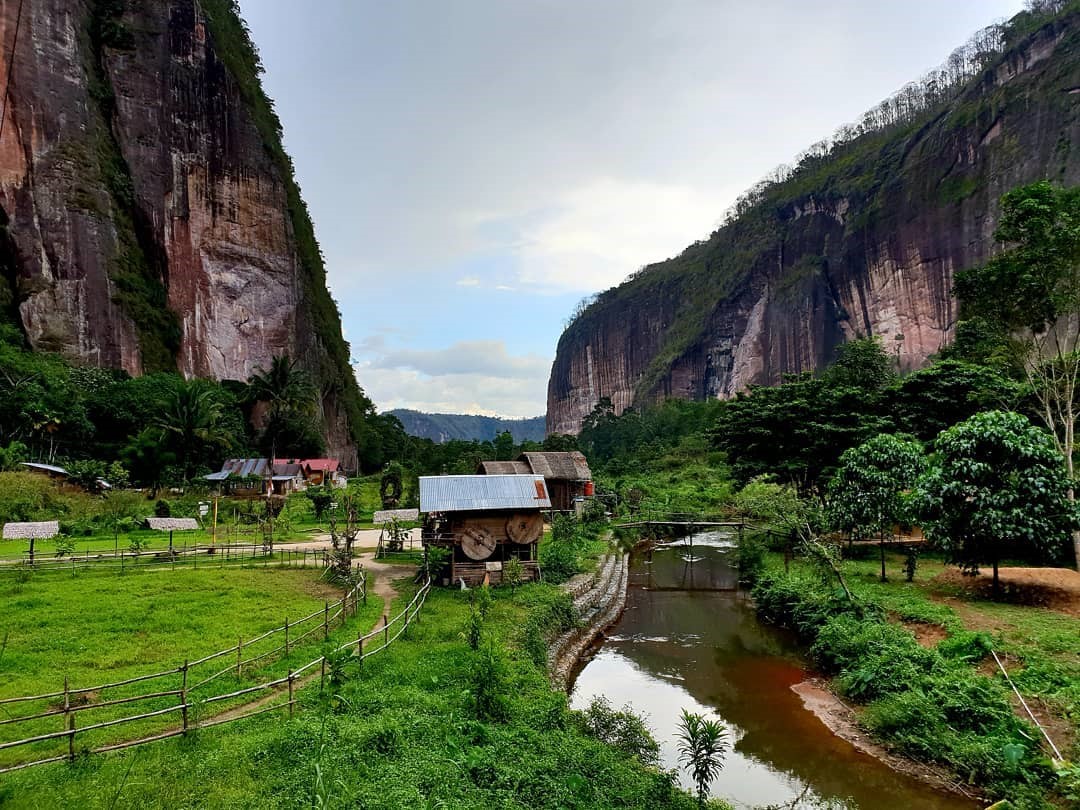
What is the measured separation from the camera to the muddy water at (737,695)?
9414 mm

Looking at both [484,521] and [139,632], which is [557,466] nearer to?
[484,521]

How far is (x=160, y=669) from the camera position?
33.1 ft

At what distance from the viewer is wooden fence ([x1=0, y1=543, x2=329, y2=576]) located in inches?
692

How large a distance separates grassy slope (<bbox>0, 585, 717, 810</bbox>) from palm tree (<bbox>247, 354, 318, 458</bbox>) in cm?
4330

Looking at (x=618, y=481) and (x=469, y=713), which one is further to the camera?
(x=618, y=481)

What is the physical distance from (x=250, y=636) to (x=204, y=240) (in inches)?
1963

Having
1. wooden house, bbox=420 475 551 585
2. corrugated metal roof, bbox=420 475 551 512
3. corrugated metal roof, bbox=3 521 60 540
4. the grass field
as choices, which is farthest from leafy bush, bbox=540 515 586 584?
corrugated metal roof, bbox=3 521 60 540

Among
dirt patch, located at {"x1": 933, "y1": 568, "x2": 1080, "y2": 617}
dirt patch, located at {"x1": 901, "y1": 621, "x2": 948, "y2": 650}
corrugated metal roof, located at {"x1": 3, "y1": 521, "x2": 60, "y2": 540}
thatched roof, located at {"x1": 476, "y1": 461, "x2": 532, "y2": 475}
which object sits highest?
thatched roof, located at {"x1": 476, "y1": 461, "x2": 532, "y2": 475}

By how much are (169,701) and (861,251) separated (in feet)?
260

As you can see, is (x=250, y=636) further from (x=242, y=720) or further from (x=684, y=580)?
(x=684, y=580)

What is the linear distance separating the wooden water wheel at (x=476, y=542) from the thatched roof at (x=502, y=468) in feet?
39.1

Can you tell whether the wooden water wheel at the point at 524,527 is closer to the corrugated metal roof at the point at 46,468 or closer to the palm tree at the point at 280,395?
the corrugated metal roof at the point at 46,468

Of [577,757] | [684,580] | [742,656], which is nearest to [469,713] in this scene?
[577,757]

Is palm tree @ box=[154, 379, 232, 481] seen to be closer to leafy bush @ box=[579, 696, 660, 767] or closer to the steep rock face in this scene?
leafy bush @ box=[579, 696, 660, 767]
